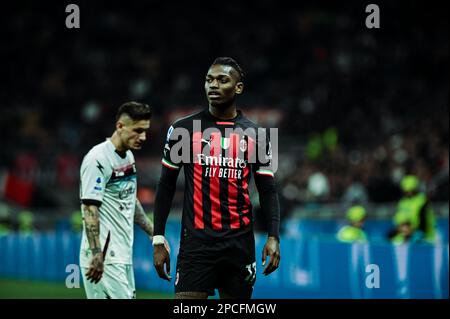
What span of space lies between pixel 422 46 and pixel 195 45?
1054 cm

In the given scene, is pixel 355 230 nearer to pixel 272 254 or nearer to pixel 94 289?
pixel 94 289

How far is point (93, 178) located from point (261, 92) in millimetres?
21298

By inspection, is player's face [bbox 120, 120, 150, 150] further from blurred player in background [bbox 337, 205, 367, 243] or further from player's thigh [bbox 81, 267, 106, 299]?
blurred player in background [bbox 337, 205, 367, 243]

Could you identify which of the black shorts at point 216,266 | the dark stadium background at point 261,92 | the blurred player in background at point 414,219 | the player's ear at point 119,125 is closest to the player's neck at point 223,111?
the black shorts at point 216,266

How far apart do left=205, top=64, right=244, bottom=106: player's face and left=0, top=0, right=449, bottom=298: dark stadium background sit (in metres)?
9.12

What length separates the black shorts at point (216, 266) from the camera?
242 inches

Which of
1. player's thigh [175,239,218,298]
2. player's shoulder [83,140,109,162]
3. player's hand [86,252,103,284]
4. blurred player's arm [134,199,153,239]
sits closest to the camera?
player's thigh [175,239,218,298]

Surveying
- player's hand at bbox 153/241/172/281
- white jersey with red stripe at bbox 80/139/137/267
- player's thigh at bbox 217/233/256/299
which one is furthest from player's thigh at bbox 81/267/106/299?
player's thigh at bbox 217/233/256/299

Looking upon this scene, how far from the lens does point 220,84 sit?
20.6 feet

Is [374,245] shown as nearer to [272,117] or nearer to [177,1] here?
[272,117]

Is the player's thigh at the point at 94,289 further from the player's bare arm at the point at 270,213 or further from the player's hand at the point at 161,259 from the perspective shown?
the player's bare arm at the point at 270,213

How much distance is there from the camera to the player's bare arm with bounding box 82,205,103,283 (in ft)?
23.3

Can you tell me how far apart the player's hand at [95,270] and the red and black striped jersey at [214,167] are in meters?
1.10

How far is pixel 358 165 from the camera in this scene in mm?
20062
